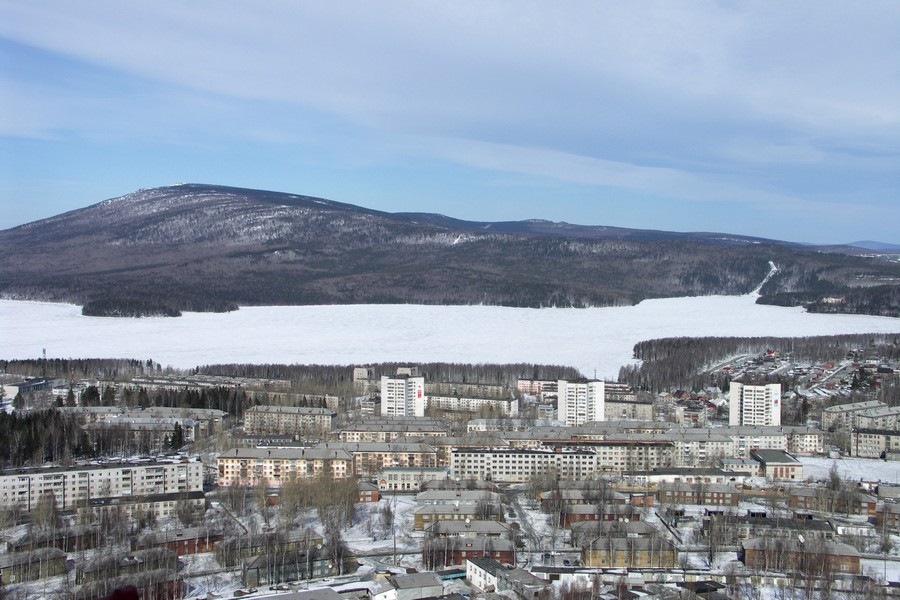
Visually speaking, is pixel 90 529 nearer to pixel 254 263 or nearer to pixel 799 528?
pixel 799 528

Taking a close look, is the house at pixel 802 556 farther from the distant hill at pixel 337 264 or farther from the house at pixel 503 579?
the distant hill at pixel 337 264

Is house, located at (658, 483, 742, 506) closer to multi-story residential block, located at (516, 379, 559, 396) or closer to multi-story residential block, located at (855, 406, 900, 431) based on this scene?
multi-story residential block, located at (855, 406, 900, 431)

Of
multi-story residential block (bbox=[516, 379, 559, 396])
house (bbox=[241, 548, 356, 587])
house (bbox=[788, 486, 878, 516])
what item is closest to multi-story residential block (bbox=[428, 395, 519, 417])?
multi-story residential block (bbox=[516, 379, 559, 396])

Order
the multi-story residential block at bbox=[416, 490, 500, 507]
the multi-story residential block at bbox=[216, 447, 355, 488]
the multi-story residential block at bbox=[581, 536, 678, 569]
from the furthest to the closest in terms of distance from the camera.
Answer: the multi-story residential block at bbox=[216, 447, 355, 488] < the multi-story residential block at bbox=[416, 490, 500, 507] < the multi-story residential block at bbox=[581, 536, 678, 569]

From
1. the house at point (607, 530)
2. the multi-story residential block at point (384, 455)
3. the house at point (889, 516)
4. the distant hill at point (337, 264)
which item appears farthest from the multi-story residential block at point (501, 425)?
the distant hill at point (337, 264)

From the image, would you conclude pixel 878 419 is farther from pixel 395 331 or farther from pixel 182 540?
pixel 395 331

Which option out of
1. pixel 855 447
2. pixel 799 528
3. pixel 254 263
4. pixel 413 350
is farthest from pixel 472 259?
pixel 799 528
